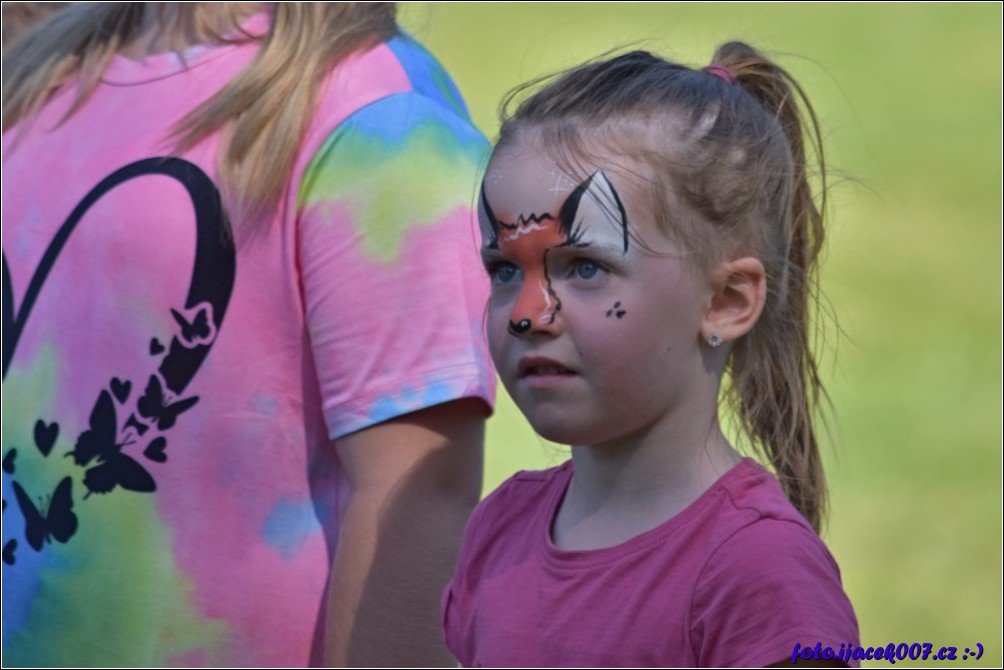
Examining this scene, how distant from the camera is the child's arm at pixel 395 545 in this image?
7.56 feet

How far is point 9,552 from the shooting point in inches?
96.1

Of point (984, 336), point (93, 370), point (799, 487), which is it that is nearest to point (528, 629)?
point (799, 487)

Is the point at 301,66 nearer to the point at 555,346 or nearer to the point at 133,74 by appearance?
the point at 133,74

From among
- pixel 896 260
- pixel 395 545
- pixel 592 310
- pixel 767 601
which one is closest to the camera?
pixel 767 601

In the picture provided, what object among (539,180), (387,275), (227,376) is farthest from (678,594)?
(227,376)

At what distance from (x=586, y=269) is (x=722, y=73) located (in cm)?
40

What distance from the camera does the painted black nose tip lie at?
1.94m

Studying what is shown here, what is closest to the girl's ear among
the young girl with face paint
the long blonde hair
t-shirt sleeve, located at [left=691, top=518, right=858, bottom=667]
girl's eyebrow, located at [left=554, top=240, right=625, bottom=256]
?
the young girl with face paint

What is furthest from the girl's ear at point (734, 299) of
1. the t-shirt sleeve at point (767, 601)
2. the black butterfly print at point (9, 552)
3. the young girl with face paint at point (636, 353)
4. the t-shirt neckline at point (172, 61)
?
the black butterfly print at point (9, 552)

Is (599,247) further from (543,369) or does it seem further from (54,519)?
(54,519)

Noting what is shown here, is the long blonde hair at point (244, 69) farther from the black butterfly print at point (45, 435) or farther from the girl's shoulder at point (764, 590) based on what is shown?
the girl's shoulder at point (764, 590)

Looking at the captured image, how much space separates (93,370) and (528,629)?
842mm

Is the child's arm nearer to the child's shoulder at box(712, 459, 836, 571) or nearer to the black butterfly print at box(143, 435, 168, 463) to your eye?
the black butterfly print at box(143, 435, 168, 463)

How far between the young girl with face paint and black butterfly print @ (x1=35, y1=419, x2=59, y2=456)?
69 cm
